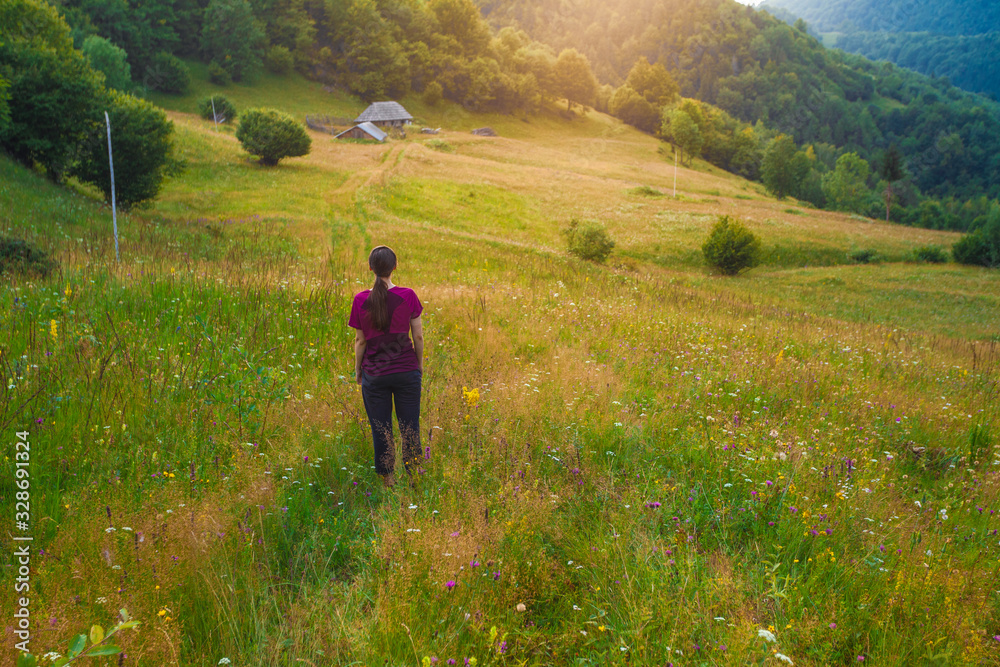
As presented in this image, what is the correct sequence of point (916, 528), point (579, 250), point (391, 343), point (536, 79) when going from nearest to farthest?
point (916, 528), point (391, 343), point (579, 250), point (536, 79)

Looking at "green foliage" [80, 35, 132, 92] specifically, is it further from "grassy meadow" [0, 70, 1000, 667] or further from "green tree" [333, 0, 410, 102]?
"grassy meadow" [0, 70, 1000, 667]

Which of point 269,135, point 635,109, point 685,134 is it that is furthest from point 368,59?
point 269,135

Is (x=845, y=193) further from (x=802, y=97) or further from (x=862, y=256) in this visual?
(x=802, y=97)

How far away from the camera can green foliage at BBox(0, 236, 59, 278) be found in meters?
7.68

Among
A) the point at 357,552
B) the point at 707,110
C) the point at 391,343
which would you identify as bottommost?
the point at 357,552

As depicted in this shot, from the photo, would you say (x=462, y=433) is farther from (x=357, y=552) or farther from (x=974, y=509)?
(x=974, y=509)

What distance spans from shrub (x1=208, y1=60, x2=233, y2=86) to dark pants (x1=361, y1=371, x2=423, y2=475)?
8313 cm

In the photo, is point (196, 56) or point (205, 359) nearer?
point (205, 359)

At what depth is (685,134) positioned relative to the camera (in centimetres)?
8600

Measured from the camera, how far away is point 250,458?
4238 millimetres

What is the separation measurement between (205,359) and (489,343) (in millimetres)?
3882

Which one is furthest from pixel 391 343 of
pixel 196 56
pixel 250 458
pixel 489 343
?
pixel 196 56

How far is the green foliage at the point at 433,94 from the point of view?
90500 millimetres

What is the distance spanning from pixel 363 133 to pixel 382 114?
7.00m
